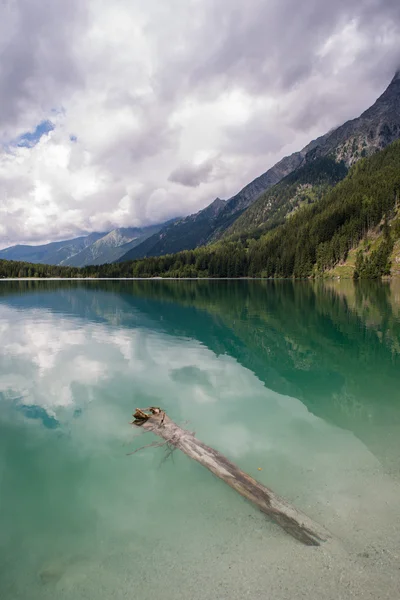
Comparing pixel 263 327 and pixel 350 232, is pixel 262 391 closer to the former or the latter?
pixel 263 327

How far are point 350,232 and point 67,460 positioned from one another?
21465 centimetres

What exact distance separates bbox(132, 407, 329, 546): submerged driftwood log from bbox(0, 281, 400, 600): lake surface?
296mm

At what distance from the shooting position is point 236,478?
10273 millimetres

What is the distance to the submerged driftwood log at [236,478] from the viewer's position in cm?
826

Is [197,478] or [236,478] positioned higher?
[236,478]

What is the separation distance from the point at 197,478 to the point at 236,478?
151cm

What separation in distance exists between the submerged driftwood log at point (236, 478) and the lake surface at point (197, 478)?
30cm

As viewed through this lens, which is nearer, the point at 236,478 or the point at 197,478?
the point at 236,478

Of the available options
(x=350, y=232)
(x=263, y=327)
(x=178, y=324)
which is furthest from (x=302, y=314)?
(x=350, y=232)

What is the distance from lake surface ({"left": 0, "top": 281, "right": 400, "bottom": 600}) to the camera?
7.25 m

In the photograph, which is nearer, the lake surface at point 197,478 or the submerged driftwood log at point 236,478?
the lake surface at point 197,478

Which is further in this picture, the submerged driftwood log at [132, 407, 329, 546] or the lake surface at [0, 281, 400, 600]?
the submerged driftwood log at [132, 407, 329, 546]

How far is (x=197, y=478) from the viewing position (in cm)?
1102

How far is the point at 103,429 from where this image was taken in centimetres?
1524
